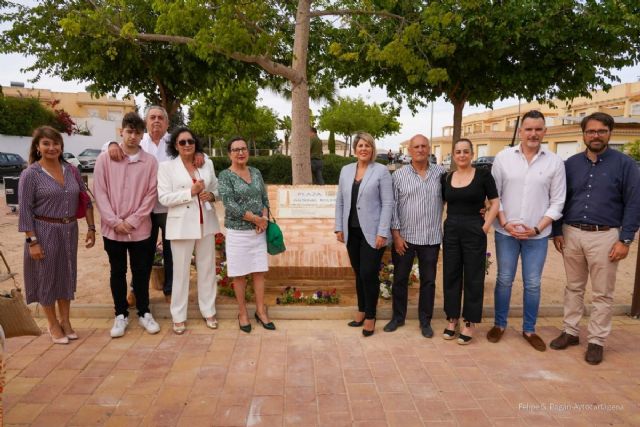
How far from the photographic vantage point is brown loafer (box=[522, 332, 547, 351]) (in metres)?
3.97

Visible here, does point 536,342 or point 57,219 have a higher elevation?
point 57,219

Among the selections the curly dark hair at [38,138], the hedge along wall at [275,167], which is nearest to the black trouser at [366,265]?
the curly dark hair at [38,138]

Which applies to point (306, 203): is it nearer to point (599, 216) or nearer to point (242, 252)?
point (242, 252)

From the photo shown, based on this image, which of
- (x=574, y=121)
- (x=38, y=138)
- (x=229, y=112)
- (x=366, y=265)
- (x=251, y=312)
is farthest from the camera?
(x=574, y=121)

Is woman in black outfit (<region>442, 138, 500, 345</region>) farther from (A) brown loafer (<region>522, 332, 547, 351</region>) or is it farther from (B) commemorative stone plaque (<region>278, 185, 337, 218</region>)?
(B) commemorative stone plaque (<region>278, 185, 337, 218</region>)

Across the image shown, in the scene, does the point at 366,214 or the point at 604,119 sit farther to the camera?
the point at 366,214

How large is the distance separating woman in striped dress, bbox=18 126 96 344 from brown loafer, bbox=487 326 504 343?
3.72 metres

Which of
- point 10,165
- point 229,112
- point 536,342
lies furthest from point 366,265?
point 10,165

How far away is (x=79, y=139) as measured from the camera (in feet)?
115

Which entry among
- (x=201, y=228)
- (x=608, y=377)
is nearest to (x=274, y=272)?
(x=201, y=228)

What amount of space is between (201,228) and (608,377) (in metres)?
3.53

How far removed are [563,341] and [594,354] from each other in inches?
11.2

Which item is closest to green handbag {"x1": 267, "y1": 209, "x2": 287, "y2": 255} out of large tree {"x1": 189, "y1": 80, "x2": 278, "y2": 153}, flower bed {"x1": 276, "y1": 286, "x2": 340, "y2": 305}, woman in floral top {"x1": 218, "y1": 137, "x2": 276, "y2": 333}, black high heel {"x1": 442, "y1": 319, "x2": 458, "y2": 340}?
woman in floral top {"x1": 218, "y1": 137, "x2": 276, "y2": 333}

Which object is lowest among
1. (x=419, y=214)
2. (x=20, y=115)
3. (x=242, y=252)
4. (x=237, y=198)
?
(x=242, y=252)
